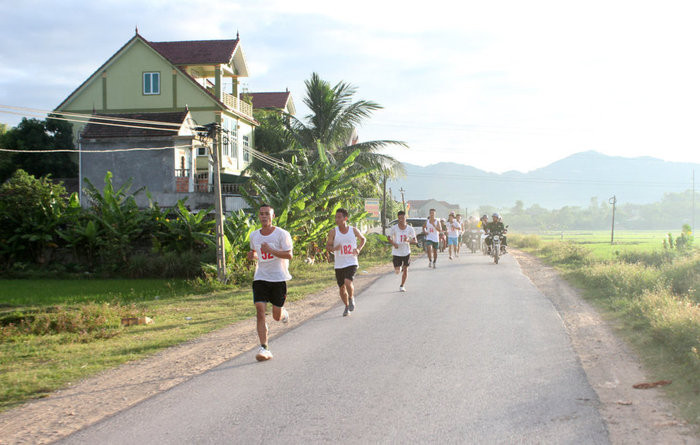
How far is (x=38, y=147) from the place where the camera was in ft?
113

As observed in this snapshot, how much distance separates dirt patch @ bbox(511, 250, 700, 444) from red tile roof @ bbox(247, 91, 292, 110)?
39.4 meters

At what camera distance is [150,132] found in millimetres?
30688

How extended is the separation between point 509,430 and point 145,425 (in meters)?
2.89

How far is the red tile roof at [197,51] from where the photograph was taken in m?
35.9

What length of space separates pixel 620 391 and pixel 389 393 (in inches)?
86.9

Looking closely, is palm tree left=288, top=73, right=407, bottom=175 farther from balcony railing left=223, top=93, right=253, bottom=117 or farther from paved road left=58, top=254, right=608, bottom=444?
paved road left=58, top=254, right=608, bottom=444

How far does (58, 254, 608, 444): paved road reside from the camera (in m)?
4.68

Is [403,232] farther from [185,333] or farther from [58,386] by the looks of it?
[58,386]

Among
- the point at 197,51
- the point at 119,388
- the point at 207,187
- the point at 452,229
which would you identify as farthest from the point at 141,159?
the point at 119,388

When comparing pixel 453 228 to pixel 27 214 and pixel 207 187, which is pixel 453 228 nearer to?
pixel 207 187

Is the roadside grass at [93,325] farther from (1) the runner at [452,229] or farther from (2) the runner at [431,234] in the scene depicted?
(1) the runner at [452,229]

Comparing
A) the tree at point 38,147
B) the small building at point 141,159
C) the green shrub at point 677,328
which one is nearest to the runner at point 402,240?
the green shrub at point 677,328

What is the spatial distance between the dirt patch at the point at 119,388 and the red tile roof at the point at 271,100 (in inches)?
1539

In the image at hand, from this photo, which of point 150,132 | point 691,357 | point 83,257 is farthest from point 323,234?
point 691,357
